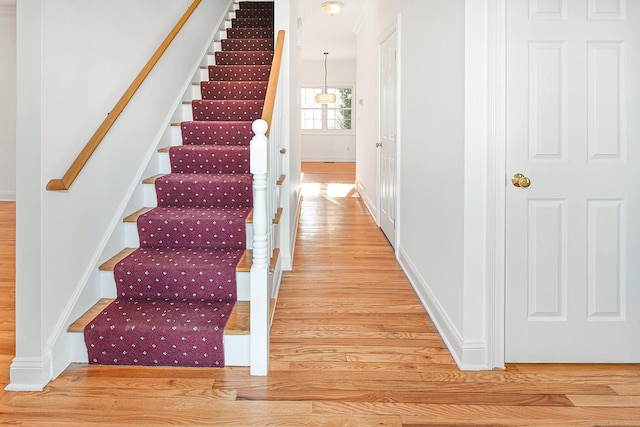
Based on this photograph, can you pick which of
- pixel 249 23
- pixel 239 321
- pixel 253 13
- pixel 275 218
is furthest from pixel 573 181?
pixel 253 13

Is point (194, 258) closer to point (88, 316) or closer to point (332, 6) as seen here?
point (88, 316)

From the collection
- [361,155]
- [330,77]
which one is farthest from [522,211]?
[330,77]

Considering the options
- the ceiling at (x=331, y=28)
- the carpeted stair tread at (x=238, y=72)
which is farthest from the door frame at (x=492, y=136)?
the ceiling at (x=331, y=28)

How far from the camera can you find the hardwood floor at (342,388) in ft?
6.70

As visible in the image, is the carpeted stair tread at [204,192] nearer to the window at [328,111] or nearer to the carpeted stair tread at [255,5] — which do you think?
the carpeted stair tread at [255,5]

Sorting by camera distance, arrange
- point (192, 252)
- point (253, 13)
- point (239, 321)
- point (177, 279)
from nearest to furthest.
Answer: point (239, 321) < point (177, 279) < point (192, 252) < point (253, 13)

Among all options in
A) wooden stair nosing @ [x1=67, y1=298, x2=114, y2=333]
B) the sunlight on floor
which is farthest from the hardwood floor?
the sunlight on floor

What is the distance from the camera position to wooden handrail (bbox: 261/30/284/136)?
2855mm

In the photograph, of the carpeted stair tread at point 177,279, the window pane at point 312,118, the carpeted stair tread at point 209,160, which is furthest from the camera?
the window pane at point 312,118

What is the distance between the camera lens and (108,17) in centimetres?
300

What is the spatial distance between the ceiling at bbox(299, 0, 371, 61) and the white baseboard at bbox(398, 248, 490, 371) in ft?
15.2

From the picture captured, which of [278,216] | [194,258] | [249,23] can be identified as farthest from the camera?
[249,23]

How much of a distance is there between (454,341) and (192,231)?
1.63 meters

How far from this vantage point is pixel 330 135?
1410 cm
